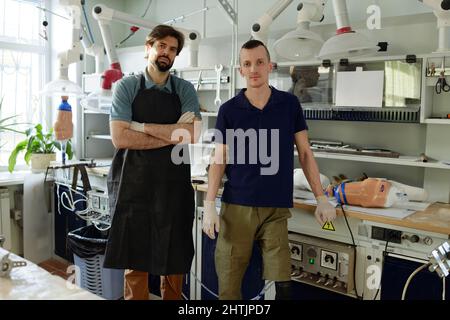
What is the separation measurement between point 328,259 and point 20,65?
10.8 ft

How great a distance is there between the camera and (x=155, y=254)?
207 cm

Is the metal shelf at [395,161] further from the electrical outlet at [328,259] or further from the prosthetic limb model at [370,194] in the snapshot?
the electrical outlet at [328,259]

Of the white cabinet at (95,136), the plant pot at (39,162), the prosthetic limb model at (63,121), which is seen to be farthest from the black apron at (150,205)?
the plant pot at (39,162)

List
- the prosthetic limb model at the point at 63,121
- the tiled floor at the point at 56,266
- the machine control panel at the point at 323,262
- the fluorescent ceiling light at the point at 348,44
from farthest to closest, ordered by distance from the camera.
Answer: the tiled floor at the point at 56,266 → the prosthetic limb model at the point at 63,121 → the machine control panel at the point at 323,262 → the fluorescent ceiling light at the point at 348,44

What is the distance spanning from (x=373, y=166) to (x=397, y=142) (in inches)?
7.8

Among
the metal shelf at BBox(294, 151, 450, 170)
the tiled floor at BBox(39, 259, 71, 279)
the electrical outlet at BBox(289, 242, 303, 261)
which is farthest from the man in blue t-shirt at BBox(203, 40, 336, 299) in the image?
the tiled floor at BBox(39, 259, 71, 279)

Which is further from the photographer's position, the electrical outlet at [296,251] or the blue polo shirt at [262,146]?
the electrical outlet at [296,251]

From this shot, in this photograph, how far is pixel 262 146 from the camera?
1827 millimetres

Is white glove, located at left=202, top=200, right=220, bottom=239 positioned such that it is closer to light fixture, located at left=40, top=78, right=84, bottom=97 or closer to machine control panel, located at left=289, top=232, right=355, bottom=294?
machine control panel, located at left=289, top=232, right=355, bottom=294

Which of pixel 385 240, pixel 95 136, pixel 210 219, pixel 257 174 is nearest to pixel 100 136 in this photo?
pixel 95 136

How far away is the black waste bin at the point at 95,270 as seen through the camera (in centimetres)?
262

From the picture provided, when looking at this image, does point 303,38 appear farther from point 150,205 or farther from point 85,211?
point 85,211

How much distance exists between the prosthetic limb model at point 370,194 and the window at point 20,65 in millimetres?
3085
